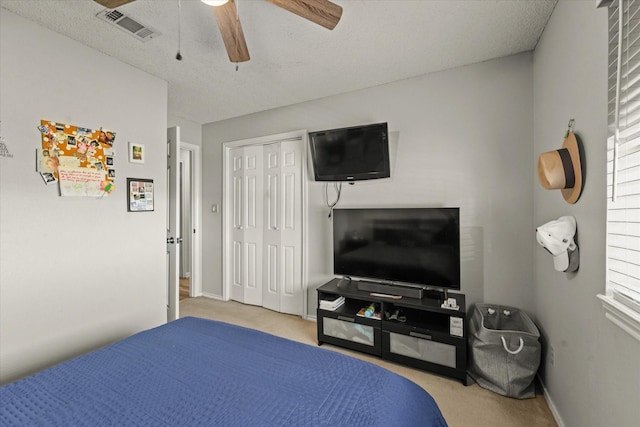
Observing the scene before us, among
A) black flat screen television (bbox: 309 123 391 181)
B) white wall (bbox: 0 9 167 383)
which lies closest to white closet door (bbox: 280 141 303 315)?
black flat screen television (bbox: 309 123 391 181)

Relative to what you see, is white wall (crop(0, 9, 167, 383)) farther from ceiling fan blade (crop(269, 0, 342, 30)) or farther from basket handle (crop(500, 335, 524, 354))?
basket handle (crop(500, 335, 524, 354))

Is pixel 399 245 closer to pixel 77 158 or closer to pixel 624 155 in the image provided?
pixel 624 155

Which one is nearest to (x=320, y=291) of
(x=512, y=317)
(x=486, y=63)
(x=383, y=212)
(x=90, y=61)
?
(x=383, y=212)

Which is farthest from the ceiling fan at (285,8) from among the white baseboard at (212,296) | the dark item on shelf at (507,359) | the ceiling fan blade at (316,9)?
the white baseboard at (212,296)

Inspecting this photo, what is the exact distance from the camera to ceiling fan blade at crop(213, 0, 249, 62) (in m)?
1.37

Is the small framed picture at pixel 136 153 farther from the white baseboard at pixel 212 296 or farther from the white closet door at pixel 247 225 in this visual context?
the white baseboard at pixel 212 296

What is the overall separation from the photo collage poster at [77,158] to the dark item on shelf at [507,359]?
3128 millimetres

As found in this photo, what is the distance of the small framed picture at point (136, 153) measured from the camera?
8.11ft

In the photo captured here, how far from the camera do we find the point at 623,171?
1.07 meters

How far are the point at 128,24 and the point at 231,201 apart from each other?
2327mm

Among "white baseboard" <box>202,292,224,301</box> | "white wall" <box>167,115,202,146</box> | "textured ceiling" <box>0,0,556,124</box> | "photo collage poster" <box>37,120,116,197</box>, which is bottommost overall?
"white baseboard" <box>202,292,224,301</box>

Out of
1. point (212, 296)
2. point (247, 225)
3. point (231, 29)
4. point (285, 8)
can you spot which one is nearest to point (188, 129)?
point (247, 225)

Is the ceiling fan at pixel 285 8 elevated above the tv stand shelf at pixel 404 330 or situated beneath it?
elevated above

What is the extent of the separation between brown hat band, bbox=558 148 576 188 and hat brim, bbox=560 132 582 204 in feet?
0.05
